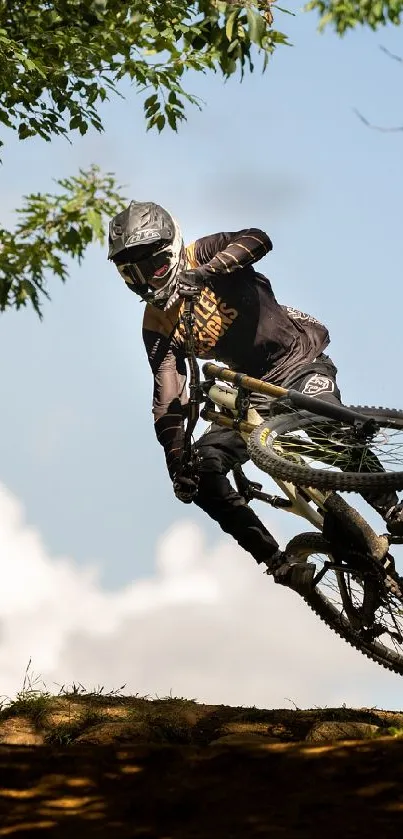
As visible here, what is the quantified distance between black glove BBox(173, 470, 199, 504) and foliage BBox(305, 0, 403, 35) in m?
6.81

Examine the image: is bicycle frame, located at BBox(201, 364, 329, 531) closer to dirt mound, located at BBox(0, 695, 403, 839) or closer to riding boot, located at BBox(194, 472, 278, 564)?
riding boot, located at BBox(194, 472, 278, 564)

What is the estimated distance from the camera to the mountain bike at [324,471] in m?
9.18

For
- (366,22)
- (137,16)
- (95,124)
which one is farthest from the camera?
(366,22)

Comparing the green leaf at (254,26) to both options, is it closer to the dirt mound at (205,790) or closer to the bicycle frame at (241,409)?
the bicycle frame at (241,409)

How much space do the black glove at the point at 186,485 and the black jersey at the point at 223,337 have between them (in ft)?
0.65

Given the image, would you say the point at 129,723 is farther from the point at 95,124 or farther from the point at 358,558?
the point at 95,124

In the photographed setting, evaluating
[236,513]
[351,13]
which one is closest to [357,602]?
[236,513]

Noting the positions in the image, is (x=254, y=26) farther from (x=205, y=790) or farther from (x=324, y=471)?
(x=205, y=790)

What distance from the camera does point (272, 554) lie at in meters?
10.5

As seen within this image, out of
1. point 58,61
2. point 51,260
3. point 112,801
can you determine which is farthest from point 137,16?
point 112,801

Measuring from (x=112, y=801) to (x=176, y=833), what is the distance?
0.58 meters

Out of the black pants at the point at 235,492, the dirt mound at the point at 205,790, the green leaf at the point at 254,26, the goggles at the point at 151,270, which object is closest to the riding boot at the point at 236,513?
the black pants at the point at 235,492

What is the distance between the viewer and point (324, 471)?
8789 millimetres

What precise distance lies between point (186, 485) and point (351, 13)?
723 cm
